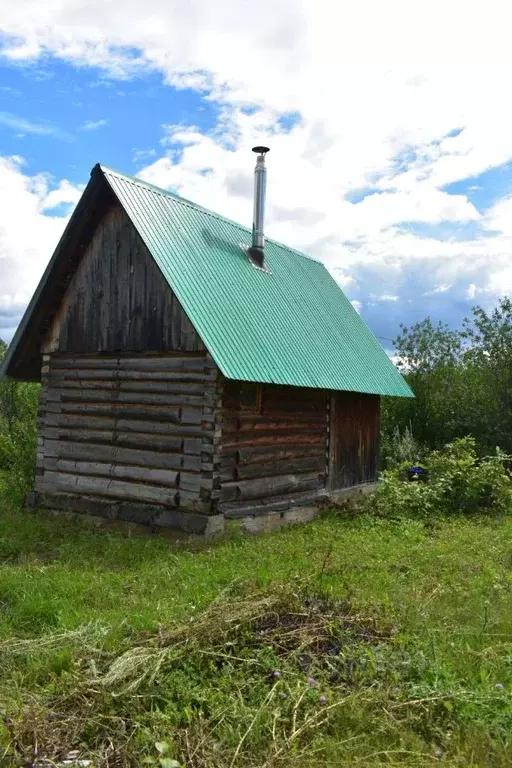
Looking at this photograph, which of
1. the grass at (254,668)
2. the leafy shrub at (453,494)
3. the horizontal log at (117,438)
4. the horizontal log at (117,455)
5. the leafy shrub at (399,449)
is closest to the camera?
the grass at (254,668)

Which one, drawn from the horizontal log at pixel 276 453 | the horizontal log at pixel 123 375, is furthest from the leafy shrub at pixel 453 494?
the horizontal log at pixel 123 375

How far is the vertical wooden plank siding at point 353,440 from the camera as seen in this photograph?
46.9ft

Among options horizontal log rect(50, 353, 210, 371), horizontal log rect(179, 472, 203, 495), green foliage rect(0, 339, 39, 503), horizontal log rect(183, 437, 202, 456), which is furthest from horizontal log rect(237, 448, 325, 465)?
A: green foliage rect(0, 339, 39, 503)

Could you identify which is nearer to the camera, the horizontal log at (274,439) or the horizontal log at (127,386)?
the horizontal log at (127,386)

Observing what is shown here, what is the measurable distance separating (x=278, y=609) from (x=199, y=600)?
1248mm

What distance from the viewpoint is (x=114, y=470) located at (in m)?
11.9

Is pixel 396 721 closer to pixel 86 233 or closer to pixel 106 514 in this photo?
pixel 106 514

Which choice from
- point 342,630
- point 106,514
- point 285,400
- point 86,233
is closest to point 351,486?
point 285,400

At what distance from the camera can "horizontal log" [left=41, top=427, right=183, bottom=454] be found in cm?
1110

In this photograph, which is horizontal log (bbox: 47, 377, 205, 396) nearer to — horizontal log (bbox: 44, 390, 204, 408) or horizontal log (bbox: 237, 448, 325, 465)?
horizontal log (bbox: 44, 390, 204, 408)

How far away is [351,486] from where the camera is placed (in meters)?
15.2

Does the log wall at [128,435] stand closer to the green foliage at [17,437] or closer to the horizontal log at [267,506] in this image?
the horizontal log at [267,506]

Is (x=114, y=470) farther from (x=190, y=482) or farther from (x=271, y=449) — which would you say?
(x=271, y=449)

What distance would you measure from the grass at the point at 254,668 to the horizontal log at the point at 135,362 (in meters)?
3.76
